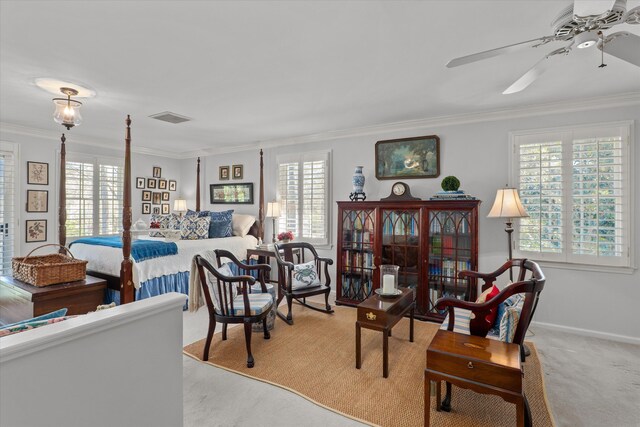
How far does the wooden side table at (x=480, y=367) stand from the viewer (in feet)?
5.25

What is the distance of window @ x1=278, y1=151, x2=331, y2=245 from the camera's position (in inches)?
193

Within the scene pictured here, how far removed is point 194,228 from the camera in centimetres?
503

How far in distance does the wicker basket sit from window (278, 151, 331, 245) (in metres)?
2.81

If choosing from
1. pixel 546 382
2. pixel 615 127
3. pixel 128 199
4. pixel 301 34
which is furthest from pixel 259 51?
pixel 615 127

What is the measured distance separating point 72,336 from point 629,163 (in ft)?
14.6

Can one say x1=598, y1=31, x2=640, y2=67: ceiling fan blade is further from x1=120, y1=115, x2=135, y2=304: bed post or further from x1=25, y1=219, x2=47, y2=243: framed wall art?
x1=25, y1=219, x2=47, y2=243: framed wall art

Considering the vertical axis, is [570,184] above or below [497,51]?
below

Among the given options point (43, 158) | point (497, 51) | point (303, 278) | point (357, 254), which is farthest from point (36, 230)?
point (497, 51)

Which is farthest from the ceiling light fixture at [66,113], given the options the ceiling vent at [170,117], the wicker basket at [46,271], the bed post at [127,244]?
the wicker basket at [46,271]

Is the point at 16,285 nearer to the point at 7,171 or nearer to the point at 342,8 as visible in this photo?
the point at 7,171

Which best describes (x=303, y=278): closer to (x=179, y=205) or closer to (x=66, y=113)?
(x=66, y=113)

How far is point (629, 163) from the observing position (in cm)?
314

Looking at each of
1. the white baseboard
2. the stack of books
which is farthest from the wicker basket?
the white baseboard

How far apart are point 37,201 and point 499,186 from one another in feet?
20.4
